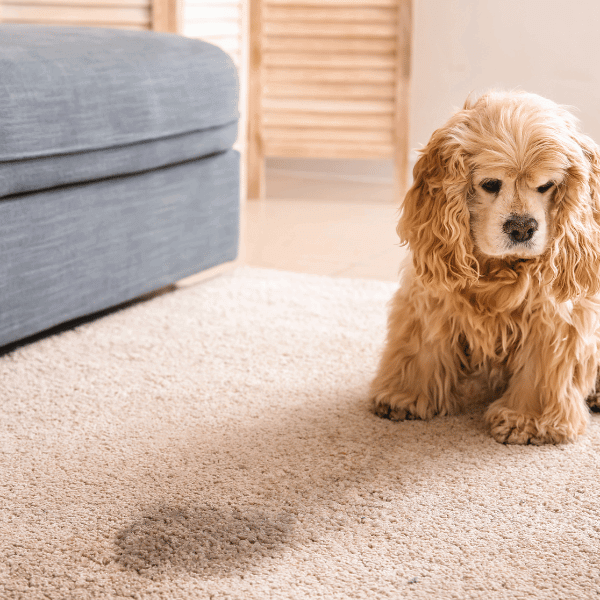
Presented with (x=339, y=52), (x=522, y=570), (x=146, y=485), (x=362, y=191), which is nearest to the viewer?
(x=522, y=570)

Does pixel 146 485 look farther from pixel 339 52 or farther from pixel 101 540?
pixel 339 52

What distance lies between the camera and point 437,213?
138 centimetres

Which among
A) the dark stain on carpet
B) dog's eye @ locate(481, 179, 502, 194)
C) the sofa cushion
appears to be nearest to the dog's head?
dog's eye @ locate(481, 179, 502, 194)

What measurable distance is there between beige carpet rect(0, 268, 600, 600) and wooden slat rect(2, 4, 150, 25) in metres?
1.57

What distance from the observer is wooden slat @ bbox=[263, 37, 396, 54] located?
3752 mm

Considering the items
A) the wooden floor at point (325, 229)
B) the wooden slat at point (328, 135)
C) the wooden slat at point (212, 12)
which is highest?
the wooden slat at point (212, 12)

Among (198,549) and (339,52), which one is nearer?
(198,549)

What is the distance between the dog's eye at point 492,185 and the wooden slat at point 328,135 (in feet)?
8.43

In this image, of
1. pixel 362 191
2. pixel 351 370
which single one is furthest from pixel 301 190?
pixel 351 370

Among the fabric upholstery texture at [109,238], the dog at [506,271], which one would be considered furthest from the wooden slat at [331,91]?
the dog at [506,271]

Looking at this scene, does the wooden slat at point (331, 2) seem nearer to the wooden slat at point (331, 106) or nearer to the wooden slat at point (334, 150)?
the wooden slat at point (331, 106)

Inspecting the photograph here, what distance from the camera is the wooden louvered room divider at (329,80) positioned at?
12.3 ft

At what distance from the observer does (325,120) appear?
385 centimetres

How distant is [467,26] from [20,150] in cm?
298
